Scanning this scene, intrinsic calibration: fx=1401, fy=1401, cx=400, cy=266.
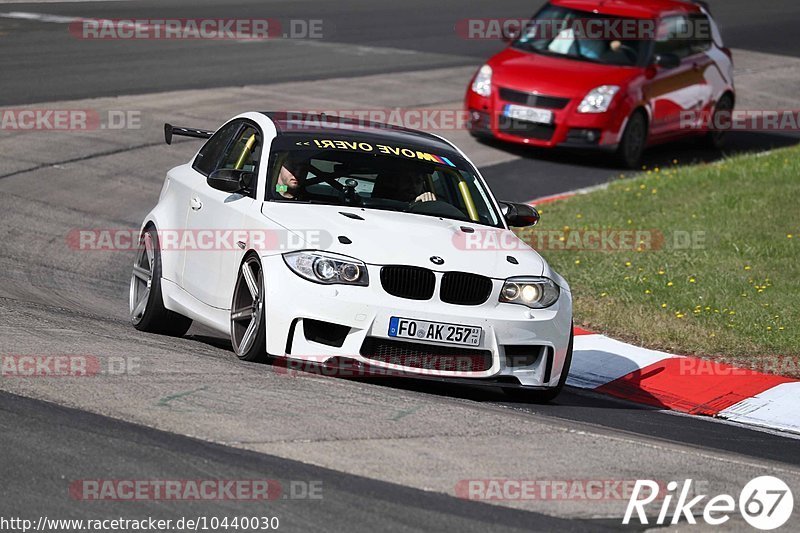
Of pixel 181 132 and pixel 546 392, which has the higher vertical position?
pixel 181 132

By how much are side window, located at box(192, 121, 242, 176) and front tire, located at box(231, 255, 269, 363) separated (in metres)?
1.54

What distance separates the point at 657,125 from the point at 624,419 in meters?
10.7

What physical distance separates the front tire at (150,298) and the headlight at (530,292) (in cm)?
252

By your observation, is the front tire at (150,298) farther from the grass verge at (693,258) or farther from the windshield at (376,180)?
the grass verge at (693,258)

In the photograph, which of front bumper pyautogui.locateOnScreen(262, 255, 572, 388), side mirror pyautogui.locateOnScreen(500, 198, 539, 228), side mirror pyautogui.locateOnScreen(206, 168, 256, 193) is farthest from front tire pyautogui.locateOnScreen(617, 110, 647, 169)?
front bumper pyautogui.locateOnScreen(262, 255, 572, 388)

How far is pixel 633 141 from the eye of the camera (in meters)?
18.4

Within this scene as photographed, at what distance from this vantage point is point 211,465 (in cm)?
598

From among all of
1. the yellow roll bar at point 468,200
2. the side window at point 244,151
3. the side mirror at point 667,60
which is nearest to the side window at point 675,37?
the side mirror at point 667,60

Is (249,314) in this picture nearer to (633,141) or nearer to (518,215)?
(518,215)

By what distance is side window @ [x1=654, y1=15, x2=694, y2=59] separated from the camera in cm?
1892

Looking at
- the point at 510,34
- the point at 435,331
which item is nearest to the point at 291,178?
the point at 435,331

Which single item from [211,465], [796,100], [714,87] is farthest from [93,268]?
[796,100]

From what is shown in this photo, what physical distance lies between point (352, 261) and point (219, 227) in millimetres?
1323

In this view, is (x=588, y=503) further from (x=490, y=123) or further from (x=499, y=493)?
(x=490, y=123)
